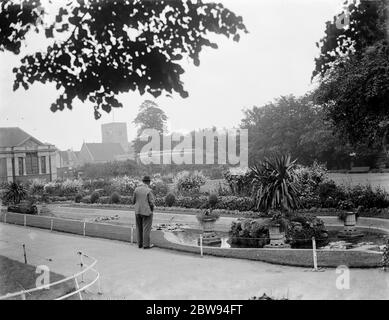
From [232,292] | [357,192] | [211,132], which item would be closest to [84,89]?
[232,292]

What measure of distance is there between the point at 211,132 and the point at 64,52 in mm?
30278

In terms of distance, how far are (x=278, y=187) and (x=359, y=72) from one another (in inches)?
164

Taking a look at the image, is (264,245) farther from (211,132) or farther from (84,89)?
(211,132)

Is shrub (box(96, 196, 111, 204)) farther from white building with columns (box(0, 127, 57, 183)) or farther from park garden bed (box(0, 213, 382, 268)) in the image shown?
park garden bed (box(0, 213, 382, 268))

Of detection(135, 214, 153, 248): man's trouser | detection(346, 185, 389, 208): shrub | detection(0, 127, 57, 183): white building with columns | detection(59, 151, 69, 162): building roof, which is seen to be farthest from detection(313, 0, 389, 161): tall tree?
detection(59, 151, 69, 162): building roof

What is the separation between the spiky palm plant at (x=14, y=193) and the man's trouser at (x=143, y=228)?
13833 millimetres

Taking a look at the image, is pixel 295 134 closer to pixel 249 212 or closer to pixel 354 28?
pixel 249 212

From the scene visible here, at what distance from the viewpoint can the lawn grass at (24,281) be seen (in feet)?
20.7

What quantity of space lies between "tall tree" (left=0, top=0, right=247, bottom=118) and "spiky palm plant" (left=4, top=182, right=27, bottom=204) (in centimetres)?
1776

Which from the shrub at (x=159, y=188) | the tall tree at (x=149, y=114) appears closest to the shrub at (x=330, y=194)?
the tall tree at (x=149, y=114)

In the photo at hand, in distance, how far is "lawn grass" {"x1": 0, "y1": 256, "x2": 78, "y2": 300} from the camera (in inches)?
248

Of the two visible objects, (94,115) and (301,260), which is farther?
(301,260)

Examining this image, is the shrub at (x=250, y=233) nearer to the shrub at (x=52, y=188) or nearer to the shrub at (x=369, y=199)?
the shrub at (x=369, y=199)
